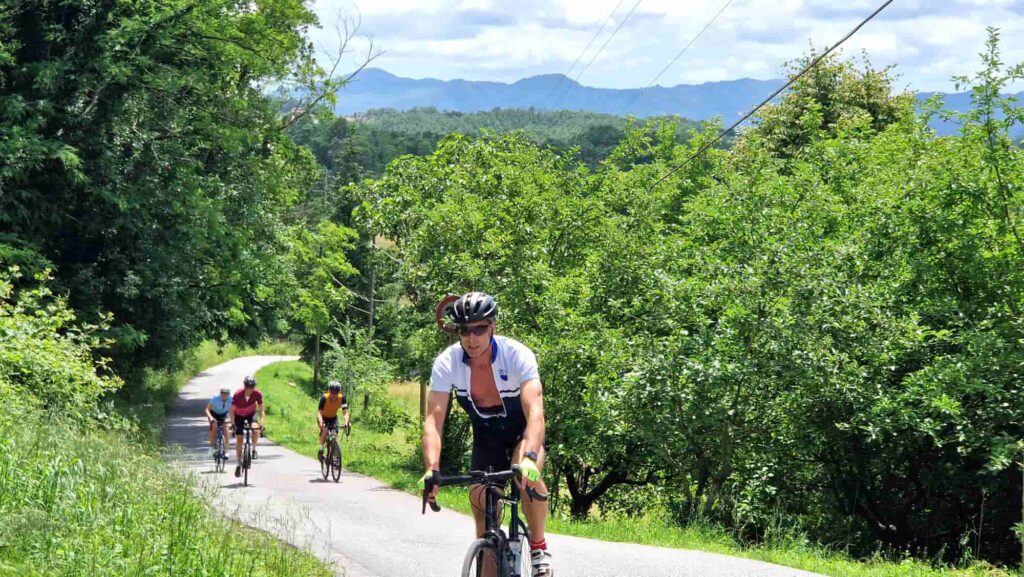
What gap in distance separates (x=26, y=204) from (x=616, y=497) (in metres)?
14.5

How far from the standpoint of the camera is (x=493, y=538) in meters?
5.64

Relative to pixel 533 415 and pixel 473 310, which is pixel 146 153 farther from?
pixel 533 415

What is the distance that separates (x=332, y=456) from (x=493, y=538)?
14.4m

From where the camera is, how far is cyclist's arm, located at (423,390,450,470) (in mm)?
5758

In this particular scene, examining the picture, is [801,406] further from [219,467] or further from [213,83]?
[213,83]

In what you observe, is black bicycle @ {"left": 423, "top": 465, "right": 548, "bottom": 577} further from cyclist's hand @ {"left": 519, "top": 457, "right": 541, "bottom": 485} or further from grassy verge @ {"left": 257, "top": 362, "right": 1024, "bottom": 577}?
grassy verge @ {"left": 257, "top": 362, "right": 1024, "bottom": 577}

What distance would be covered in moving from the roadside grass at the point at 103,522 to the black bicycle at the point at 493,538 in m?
2.62

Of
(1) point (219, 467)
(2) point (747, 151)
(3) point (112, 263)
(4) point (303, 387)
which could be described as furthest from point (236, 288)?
(4) point (303, 387)

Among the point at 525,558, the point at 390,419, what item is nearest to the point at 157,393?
the point at 390,419

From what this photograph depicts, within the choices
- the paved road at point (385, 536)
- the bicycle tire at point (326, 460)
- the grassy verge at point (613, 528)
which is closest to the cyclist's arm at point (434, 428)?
the paved road at point (385, 536)

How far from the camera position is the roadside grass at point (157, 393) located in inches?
990

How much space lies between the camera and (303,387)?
62.9 m

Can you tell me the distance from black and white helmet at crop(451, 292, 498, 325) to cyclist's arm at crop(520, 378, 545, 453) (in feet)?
1.55

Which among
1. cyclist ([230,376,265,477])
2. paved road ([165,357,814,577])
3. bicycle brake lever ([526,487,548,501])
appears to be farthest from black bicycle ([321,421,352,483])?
bicycle brake lever ([526,487,548,501])
